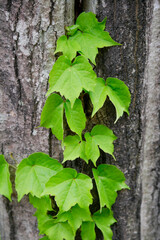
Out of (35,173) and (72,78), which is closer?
(72,78)

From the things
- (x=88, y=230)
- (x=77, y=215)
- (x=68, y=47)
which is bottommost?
(x=88, y=230)

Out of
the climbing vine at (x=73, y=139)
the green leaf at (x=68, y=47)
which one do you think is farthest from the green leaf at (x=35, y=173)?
the green leaf at (x=68, y=47)

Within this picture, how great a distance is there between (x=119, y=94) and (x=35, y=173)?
1.64ft

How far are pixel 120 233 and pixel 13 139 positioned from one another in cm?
76

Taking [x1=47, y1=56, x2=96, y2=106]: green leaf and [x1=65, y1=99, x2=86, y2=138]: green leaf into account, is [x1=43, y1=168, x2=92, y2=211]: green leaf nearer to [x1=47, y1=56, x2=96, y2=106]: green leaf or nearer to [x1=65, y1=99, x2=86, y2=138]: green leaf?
[x1=65, y1=99, x2=86, y2=138]: green leaf

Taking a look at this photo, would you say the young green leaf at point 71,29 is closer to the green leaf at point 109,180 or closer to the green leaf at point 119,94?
the green leaf at point 119,94

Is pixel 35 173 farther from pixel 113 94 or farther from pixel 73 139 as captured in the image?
pixel 113 94

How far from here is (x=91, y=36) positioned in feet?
2.50

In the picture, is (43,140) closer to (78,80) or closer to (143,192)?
(78,80)

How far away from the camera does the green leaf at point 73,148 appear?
2.65ft

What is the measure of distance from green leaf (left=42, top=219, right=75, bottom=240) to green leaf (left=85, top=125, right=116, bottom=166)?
0.38 metres

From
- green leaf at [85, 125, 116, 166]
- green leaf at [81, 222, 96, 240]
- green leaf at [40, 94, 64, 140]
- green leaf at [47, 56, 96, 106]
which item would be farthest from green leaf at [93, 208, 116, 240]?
green leaf at [47, 56, 96, 106]

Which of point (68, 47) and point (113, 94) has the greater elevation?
point (68, 47)

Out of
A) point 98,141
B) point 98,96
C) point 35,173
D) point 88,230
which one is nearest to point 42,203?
point 35,173
